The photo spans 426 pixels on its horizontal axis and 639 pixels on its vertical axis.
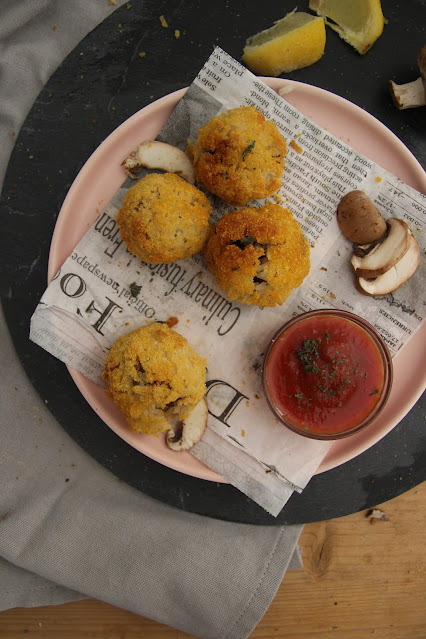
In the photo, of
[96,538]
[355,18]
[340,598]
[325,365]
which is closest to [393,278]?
[325,365]

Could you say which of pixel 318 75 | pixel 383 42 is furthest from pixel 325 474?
pixel 383 42

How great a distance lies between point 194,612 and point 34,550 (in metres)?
0.67

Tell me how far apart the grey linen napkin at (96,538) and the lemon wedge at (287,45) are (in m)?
0.63

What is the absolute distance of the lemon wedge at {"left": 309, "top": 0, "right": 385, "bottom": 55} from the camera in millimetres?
1783

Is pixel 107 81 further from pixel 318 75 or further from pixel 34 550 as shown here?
pixel 34 550

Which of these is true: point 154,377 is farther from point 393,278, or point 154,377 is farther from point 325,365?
point 393,278

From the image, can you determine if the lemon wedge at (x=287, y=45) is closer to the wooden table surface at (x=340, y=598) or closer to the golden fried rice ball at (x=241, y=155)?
the golden fried rice ball at (x=241, y=155)

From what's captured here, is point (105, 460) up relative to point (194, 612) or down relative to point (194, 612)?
up

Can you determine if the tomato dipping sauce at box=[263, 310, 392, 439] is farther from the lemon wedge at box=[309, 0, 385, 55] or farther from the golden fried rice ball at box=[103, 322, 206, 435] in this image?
the lemon wedge at box=[309, 0, 385, 55]

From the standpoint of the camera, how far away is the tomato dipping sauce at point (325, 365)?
5.28ft

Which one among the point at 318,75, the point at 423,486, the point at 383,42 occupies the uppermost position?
the point at 383,42

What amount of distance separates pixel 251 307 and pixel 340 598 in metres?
1.33

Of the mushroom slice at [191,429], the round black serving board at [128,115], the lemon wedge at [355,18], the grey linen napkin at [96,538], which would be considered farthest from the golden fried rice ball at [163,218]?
the lemon wedge at [355,18]

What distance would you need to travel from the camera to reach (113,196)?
1754 mm
